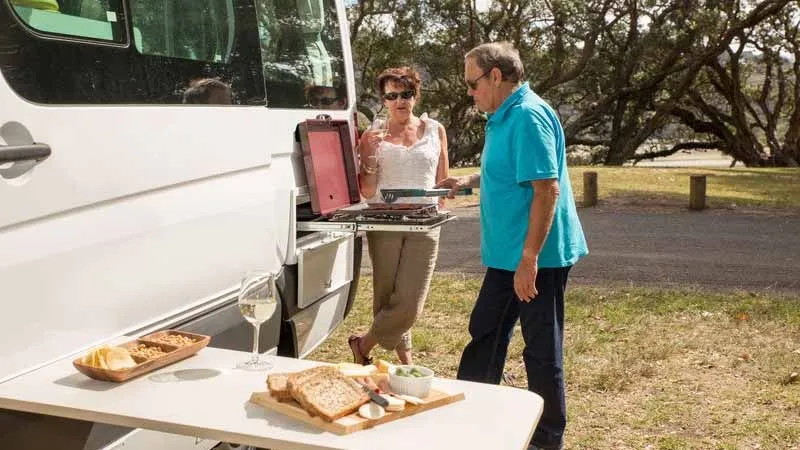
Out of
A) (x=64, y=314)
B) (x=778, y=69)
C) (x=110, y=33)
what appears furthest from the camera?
(x=778, y=69)

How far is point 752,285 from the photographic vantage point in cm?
857

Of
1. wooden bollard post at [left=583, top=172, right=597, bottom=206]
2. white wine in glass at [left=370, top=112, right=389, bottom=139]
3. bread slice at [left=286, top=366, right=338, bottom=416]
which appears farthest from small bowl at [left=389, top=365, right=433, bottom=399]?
wooden bollard post at [left=583, top=172, right=597, bottom=206]

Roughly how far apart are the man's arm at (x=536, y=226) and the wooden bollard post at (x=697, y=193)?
→ 10.9m

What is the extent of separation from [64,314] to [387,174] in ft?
8.78

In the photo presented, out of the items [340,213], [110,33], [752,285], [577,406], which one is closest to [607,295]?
[752,285]

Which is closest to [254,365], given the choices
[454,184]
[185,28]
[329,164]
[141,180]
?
[141,180]

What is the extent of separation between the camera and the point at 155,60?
2828 mm

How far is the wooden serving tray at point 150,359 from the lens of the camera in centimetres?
230

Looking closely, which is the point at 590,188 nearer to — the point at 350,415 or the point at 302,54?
the point at 302,54

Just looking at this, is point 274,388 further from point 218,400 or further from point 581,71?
point 581,71

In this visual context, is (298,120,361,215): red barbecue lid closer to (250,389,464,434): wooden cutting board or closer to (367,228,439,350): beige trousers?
(367,228,439,350): beige trousers

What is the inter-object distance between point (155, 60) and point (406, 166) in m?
2.23

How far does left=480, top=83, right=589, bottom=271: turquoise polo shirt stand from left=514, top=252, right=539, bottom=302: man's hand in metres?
0.14

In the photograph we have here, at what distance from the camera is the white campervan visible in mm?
2234
